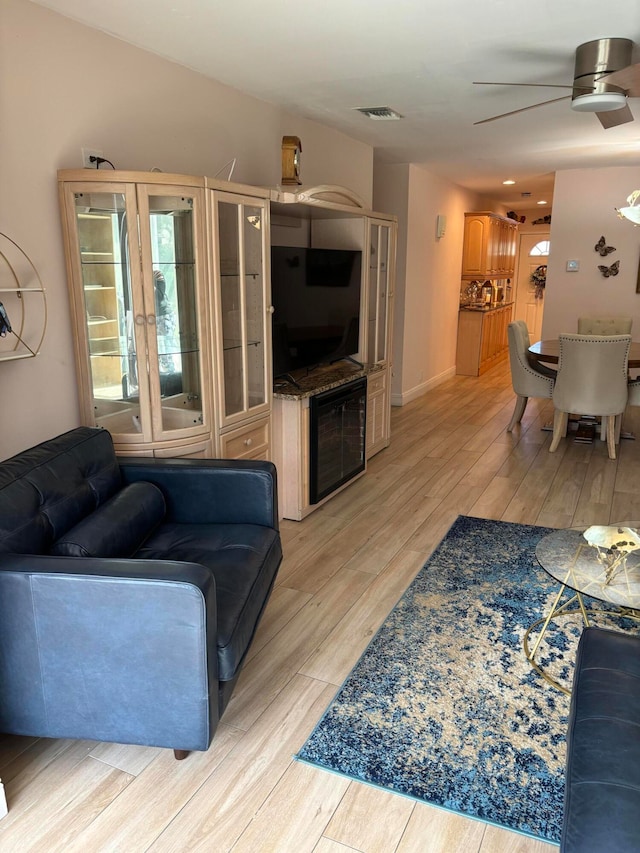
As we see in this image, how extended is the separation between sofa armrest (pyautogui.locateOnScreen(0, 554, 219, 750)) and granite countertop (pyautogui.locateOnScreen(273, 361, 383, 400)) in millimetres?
1943

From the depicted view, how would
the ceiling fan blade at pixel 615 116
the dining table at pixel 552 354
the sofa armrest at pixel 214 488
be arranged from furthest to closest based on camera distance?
the dining table at pixel 552 354 → the ceiling fan blade at pixel 615 116 → the sofa armrest at pixel 214 488

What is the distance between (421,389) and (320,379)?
3.59 metres

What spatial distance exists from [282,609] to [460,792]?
1.16 metres

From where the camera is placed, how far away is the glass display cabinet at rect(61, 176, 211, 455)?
103 inches

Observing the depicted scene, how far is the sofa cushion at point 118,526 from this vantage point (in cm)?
201

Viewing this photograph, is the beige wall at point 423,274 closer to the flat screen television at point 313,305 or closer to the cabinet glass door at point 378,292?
the cabinet glass door at point 378,292

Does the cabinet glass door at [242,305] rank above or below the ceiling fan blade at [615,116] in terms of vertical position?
below

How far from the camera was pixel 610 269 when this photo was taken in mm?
6867

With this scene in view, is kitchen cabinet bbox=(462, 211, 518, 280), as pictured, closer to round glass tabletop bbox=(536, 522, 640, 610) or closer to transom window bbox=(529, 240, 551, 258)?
transom window bbox=(529, 240, 551, 258)

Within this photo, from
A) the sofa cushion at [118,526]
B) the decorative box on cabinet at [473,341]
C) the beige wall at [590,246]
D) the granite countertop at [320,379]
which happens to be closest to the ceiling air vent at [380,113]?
the granite countertop at [320,379]

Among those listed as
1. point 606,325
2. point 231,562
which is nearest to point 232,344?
point 231,562

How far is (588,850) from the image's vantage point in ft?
3.91

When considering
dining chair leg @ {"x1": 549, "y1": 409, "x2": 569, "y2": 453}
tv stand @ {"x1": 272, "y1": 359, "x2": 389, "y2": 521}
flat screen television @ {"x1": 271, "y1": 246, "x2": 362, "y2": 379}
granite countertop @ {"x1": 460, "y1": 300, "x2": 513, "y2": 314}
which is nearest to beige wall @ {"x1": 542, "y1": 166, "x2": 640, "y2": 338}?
granite countertop @ {"x1": 460, "y1": 300, "x2": 513, "y2": 314}

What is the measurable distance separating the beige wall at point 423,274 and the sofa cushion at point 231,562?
4526 mm
